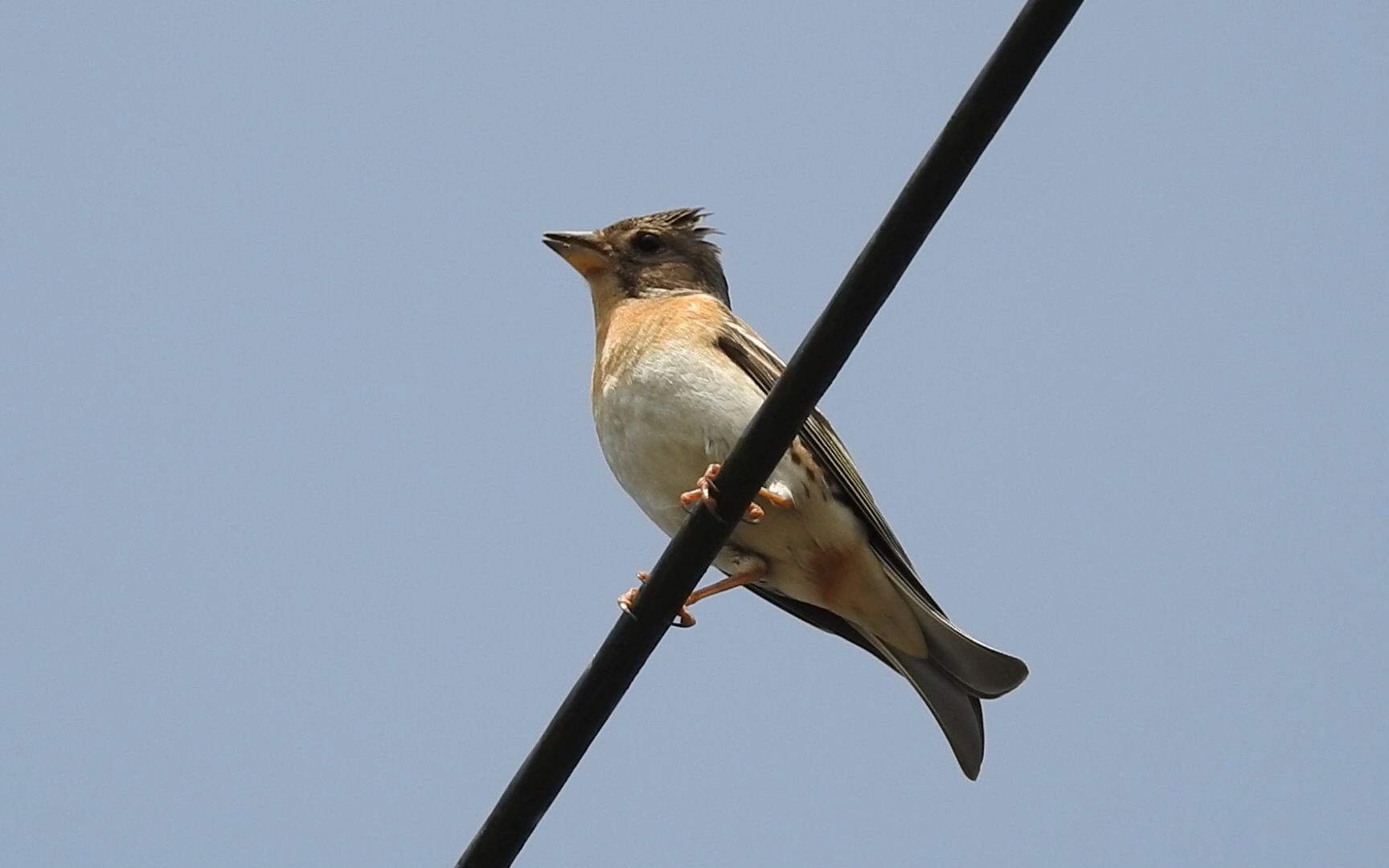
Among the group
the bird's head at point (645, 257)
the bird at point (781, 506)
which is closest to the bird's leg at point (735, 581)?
the bird at point (781, 506)

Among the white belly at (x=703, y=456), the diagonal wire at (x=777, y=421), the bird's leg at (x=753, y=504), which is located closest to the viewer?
the diagonal wire at (x=777, y=421)

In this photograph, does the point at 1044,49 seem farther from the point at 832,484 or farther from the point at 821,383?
the point at 832,484

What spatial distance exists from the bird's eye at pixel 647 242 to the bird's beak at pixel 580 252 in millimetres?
184

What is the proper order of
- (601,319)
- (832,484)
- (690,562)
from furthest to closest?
(601,319) → (832,484) → (690,562)

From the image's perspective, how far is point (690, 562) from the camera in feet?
12.1

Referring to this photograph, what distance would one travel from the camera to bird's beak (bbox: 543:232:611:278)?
6.74m

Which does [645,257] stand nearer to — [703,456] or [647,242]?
[647,242]

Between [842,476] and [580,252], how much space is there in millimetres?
1813

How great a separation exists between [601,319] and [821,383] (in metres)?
3.16

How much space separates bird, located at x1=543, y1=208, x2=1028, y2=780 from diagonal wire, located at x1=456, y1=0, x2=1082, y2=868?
1.51 metres

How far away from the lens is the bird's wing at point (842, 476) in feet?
18.2

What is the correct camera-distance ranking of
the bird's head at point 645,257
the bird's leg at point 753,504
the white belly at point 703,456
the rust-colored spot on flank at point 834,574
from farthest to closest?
the bird's head at point 645,257 < the rust-colored spot on flank at point 834,574 < the white belly at point 703,456 < the bird's leg at point 753,504

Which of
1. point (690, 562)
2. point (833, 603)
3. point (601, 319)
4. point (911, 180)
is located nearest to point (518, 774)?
point (690, 562)

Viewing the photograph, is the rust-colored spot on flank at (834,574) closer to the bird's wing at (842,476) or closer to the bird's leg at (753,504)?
the bird's wing at (842,476)
